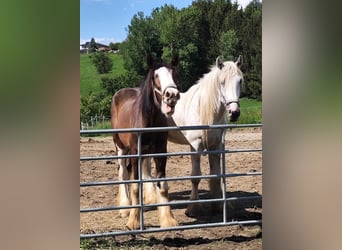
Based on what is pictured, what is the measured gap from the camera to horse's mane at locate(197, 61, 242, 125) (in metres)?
3.18

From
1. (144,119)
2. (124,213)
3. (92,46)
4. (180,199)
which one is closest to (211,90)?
(144,119)

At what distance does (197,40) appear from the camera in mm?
3076

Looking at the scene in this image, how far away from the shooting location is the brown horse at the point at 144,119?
9.93 ft

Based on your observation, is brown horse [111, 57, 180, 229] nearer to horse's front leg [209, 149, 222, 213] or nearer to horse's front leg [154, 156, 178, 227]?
horse's front leg [154, 156, 178, 227]

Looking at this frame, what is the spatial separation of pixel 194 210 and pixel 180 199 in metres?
0.12

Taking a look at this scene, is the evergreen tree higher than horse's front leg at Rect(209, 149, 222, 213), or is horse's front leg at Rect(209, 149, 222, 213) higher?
the evergreen tree

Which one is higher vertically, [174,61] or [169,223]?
[174,61]

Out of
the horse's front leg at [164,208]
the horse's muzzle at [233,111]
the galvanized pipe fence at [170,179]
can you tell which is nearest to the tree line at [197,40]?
the horse's muzzle at [233,111]

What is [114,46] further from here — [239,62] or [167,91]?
[239,62]

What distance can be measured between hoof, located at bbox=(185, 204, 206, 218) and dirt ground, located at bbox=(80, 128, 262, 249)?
3 centimetres

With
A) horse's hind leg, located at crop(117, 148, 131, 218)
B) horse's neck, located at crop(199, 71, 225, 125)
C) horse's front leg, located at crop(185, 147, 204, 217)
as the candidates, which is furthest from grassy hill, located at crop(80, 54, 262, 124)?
horse's hind leg, located at crop(117, 148, 131, 218)
